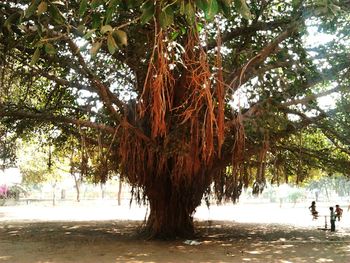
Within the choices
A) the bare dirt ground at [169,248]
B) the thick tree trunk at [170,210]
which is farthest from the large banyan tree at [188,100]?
the bare dirt ground at [169,248]

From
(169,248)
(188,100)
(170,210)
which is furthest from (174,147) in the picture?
(170,210)

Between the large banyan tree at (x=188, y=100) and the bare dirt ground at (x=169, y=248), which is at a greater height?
the large banyan tree at (x=188, y=100)

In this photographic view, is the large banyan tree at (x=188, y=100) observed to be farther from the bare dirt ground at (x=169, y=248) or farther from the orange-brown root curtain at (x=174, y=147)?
the bare dirt ground at (x=169, y=248)

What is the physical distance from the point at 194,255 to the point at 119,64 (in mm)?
4101

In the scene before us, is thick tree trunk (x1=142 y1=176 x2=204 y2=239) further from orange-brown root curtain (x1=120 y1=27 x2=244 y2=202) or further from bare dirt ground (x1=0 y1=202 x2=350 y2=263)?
bare dirt ground (x1=0 y1=202 x2=350 y2=263)

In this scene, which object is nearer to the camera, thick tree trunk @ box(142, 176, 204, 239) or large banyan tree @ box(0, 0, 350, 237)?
large banyan tree @ box(0, 0, 350, 237)

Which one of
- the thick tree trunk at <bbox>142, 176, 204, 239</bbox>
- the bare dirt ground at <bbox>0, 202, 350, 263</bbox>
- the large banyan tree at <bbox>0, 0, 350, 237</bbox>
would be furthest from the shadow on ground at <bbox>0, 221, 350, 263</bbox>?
the large banyan tree at <bbox>0, 0, 350, 237</bbox>

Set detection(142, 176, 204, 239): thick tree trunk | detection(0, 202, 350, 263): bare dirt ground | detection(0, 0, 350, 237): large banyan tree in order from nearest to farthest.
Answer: detection(0, 0, 350, 237): large banyan tree < detection(0, 202, 350, 263): bare dirt ground < detection(142, 176, 204, 239): thick tree trunk

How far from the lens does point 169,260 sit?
6766mm

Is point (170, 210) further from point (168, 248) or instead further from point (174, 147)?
point (174, 147)

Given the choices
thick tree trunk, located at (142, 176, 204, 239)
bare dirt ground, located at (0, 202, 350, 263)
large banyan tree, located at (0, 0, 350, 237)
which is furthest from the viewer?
thick tree trunk, located at (142, 176, 204, 239)

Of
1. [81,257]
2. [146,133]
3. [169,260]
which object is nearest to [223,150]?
[146,133]

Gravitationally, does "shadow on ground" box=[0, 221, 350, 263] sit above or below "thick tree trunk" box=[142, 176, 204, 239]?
below

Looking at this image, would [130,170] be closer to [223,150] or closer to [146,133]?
[146,133]
